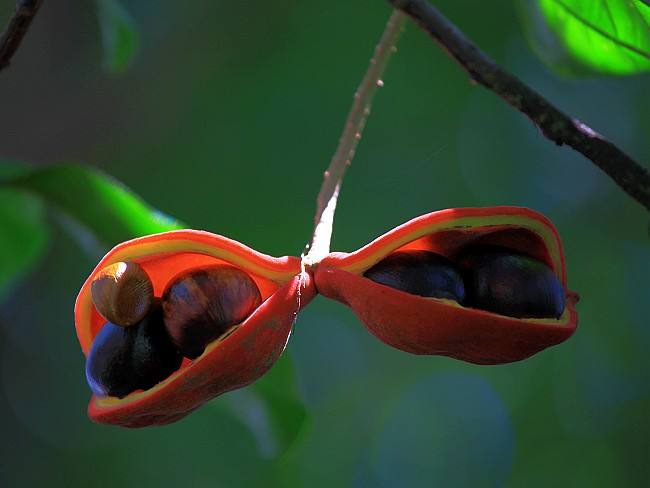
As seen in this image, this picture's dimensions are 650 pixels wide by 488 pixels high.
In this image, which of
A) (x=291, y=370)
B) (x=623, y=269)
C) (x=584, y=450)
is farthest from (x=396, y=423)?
(x=291, y=370)

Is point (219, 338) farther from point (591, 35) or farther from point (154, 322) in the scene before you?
point (591, 35)

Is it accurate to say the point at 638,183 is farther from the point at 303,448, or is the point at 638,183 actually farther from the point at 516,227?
the point at 303,448

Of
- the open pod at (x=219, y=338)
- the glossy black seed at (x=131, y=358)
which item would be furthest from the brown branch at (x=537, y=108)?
the glossy black seed at (x=131, y=358)

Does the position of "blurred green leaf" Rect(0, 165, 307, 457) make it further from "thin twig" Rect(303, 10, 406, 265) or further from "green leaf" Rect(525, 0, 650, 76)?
"green leaf" Rect(525, 0, 650, 76)

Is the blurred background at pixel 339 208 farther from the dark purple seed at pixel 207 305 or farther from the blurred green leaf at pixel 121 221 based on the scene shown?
the dark purple seed at pixel 207 305

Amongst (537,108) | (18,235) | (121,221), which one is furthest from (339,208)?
(537,108)

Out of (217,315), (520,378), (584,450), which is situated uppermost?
→ (217,315)
